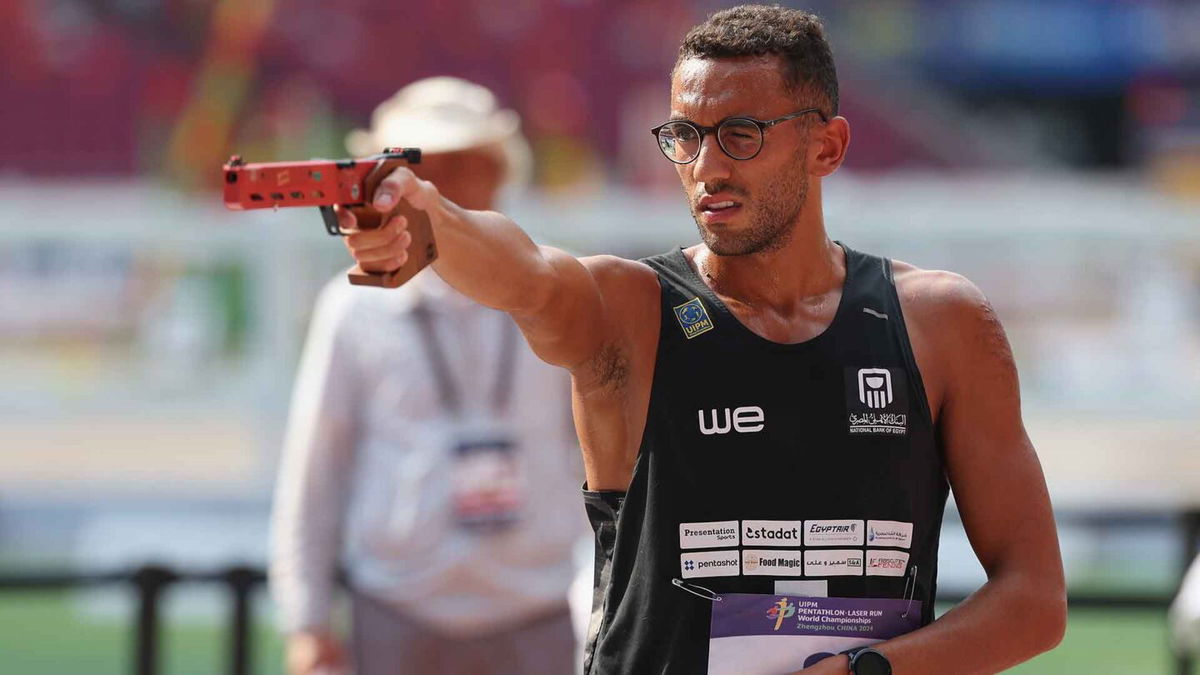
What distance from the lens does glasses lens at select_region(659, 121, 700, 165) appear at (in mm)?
2111

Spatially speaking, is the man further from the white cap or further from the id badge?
the white cap

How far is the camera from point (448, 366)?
3.30 m

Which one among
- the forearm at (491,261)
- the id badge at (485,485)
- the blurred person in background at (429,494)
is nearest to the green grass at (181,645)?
the blurred person in background at (429,494)

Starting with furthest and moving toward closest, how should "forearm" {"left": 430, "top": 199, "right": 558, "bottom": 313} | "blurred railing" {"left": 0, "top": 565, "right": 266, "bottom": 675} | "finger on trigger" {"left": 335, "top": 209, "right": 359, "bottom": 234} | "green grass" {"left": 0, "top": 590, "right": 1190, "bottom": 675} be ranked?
1. "green grass" {"left": 0, "top": 590, "right": 1190, "bottom": 675}
2. "blurred railing" {"left": 0, "top": 565, "right": 266, "bottom": 675}
3. "forearm" {"left": 430, "top": 199, "right": 558, "bottom": 313}
4. "finger on trigger" {"left": 335, "top": 209, "right": 359, "bottom": 234}

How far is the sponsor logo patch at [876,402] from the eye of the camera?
2115mm

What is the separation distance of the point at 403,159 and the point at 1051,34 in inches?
611

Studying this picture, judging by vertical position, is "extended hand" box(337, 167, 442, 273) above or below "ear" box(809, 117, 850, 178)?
below

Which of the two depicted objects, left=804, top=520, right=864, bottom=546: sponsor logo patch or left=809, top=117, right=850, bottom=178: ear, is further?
left=809, top=117, right=850, bottom=178: ear

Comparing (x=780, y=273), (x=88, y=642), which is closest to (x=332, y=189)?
(x=780, y=273)

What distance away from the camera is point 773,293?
7.29 ft

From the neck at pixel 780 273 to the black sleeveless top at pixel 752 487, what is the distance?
0.06 m

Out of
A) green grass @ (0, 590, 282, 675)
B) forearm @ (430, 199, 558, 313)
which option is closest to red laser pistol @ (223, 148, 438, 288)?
forearm @ (430, 199, 558, 313)

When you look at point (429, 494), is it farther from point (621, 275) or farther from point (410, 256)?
point (410, 256)

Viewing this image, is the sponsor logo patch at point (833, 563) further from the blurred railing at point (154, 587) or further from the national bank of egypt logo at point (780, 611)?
the blurred railing at point (154, 587)
